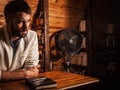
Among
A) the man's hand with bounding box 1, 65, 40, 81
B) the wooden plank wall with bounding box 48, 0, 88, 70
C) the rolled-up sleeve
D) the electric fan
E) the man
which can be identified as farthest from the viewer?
the wooden plank wall with bounding box 48, 0, 88, 70

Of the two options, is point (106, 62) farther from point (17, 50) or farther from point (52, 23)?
point (17, 50)

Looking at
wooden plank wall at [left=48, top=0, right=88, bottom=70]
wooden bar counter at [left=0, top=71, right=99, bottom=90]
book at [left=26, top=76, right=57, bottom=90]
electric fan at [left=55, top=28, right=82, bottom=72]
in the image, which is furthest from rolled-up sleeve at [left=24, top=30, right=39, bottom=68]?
wooden plank wall at [left=48, top=0, right=88, bottom=70]

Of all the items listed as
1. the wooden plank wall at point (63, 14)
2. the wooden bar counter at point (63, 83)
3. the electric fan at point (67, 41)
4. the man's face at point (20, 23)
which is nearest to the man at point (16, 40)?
the man's face at point (20, 23)

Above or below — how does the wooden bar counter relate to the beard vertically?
below

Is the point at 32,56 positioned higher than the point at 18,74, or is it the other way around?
the point at 32,56

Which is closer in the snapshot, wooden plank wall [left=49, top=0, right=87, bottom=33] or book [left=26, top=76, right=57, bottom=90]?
book [left=26, top=76, right=57, bottom=90]

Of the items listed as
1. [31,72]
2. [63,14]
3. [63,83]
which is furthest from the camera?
[63,14]

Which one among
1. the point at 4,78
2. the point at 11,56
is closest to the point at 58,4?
the point at 11,56

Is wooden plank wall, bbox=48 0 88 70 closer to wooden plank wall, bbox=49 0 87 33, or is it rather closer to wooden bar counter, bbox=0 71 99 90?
wooden plank wall, bbox=49 0 87 33

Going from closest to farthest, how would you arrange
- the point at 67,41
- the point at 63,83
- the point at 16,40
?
the point at 63,83 < the point at 16,40 < the point at 67,41

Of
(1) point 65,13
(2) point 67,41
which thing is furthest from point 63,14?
(2) point 67,41

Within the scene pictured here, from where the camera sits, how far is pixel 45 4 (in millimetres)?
3375

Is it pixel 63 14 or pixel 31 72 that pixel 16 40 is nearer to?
pixel 31 72

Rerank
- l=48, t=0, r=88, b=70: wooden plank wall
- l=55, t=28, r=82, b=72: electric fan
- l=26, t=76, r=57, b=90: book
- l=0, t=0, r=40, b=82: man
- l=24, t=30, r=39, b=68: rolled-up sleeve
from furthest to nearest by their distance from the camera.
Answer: l=48, t=0, r=88, b=70: wooden plank wall < l=55, t=28, r=82, b=72: electric fan < l=24, t=30, r=39, b=68: rolled-up sleeve < l=0, t=0, r=40, b=82: man < l=26, t=76, r=57, b=90: book
